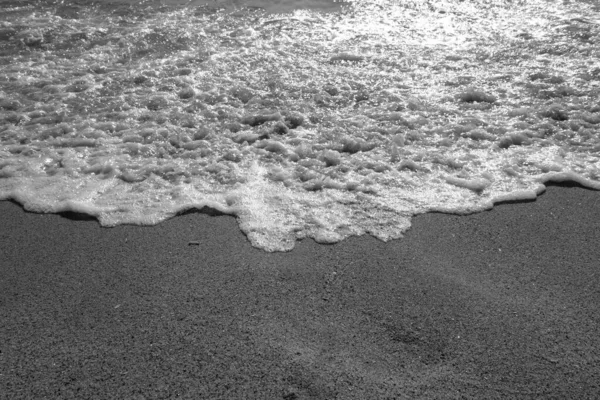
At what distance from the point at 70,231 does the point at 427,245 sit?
8.04 feet

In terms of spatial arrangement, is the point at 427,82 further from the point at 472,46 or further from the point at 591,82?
the point at 591,82

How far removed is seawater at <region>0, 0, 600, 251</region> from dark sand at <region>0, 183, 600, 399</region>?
24 centimetres

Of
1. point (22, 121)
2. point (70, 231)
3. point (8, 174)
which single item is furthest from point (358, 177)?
point (22, 121)

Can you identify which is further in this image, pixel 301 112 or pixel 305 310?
pixel 301 112

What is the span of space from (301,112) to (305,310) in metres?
2.51

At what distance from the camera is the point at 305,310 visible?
11.0 ft

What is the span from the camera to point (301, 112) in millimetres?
5395

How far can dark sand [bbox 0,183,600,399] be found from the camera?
295 centimetres

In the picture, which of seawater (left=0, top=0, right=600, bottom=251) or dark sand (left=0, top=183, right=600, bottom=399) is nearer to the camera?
dark sand (left=0, top=183, right=600, bottom=399)

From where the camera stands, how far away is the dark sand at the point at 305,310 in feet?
9.68

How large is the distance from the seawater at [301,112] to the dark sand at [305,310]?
24 centimetres

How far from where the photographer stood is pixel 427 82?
5809mm

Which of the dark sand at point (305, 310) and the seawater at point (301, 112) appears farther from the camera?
the seawater at point (301, 112)

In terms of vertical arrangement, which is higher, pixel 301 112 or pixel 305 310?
pixel 301 112
